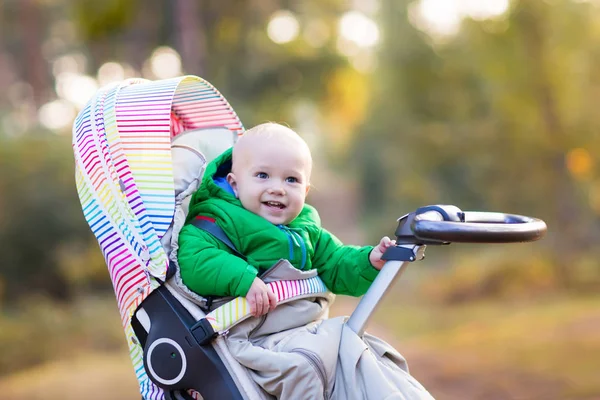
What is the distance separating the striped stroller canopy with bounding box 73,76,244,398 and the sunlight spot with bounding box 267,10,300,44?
7591 millimetres

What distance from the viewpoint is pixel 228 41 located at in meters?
9.97

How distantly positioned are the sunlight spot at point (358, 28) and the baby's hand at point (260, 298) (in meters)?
8.71

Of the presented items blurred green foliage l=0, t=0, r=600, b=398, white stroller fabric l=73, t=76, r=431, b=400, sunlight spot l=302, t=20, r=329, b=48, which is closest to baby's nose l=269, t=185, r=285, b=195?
white stroller fabric l=73, t=76, r=431, b=400

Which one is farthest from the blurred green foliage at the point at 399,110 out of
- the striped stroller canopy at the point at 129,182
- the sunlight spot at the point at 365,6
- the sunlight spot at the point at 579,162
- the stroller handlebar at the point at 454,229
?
the stroller handlebar at the point at 454,229

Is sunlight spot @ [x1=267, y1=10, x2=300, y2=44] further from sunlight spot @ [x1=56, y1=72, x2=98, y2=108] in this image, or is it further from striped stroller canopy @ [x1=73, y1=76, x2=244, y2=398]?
striped stroller canopy @ [x1=73, y1=76, x2=244, y2=398]

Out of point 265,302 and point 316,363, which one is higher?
point 265,302

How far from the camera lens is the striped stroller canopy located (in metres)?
2.34

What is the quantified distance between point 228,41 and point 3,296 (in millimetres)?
4218

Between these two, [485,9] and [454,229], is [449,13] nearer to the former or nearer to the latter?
[485,9]

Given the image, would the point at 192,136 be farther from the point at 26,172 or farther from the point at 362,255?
the point at 26,172

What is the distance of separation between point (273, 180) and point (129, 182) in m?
0.45

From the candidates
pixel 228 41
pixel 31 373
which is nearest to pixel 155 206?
pixel 31 373

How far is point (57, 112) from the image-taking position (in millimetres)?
11156

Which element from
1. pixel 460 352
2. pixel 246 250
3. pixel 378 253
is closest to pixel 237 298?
pixel 246 250
